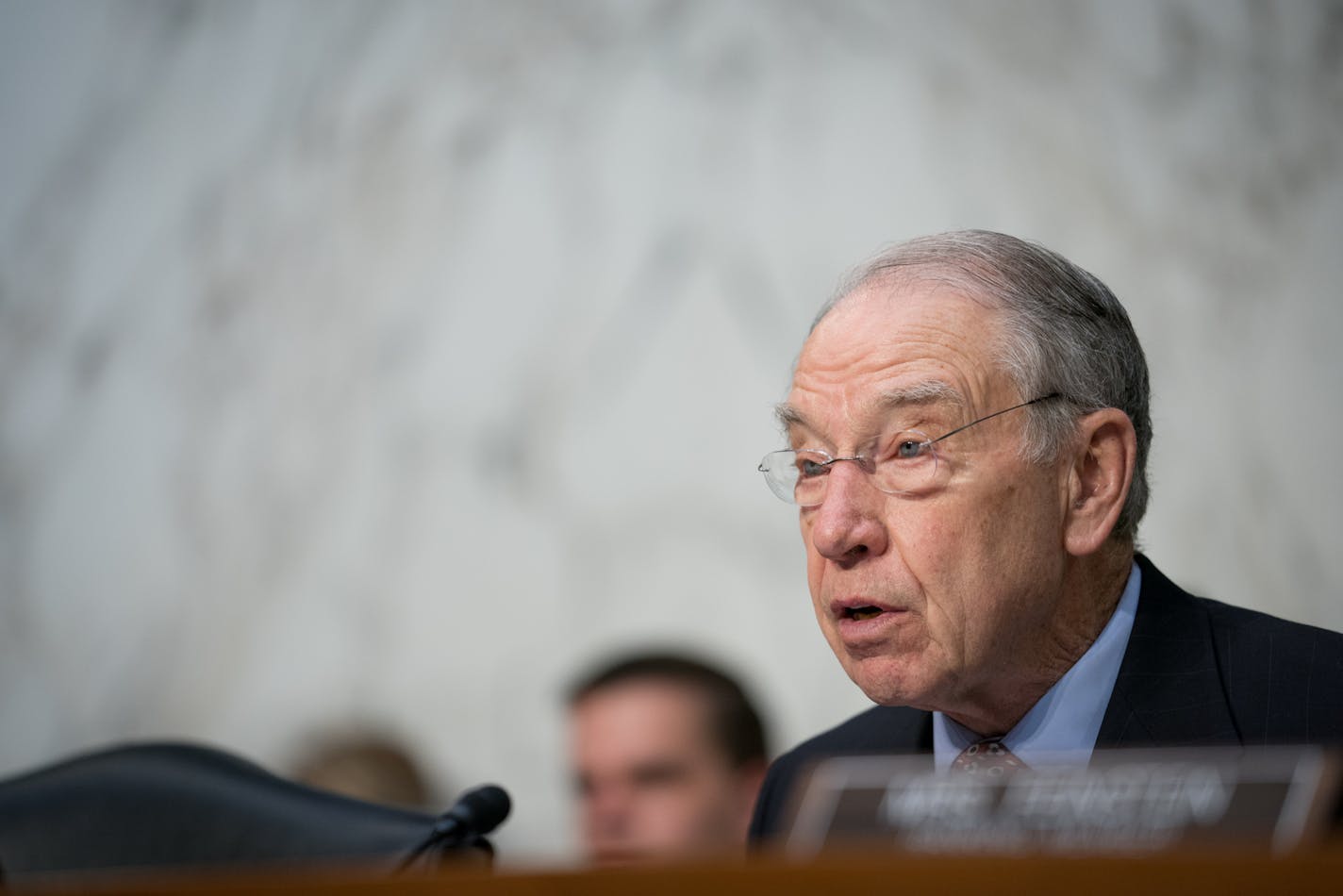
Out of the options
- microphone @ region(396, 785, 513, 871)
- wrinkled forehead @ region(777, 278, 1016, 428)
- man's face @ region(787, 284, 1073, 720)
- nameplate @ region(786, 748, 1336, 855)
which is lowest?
microphone @ region(396, 785, 513, 871)

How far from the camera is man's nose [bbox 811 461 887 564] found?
4.71 feet

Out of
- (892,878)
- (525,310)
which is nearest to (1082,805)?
(892,878)

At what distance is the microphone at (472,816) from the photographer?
3.06 feet

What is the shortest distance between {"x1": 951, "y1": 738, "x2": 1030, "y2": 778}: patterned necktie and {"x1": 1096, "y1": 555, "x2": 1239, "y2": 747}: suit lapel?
3.8 inches

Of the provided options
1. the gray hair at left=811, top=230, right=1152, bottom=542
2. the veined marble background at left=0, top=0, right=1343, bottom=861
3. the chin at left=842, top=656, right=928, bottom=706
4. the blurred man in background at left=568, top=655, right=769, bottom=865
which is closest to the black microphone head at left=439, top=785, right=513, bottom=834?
the chin at left=842, top=656, right=928, bottom=706

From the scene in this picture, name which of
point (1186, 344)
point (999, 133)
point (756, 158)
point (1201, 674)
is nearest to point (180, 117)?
point (756, 158)

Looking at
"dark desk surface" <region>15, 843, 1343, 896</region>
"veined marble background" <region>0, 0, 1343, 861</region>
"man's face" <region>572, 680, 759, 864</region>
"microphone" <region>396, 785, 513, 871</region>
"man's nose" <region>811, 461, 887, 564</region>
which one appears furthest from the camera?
"veined marble background" <region>0, 0, 1343, 861</region>

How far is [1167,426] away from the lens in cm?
294

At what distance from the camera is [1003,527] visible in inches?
56.9

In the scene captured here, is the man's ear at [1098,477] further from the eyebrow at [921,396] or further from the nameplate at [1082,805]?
the nameplate at [1082,805]

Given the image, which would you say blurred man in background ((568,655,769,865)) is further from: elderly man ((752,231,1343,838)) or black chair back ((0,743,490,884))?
black chair back ((0,743,490,884))

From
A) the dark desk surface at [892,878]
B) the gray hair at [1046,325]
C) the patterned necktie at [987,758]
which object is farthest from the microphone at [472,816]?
the gray hair at [1046,325]

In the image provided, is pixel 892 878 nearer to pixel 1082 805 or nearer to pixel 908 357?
pixel 1082 805

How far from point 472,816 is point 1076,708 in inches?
30.7
